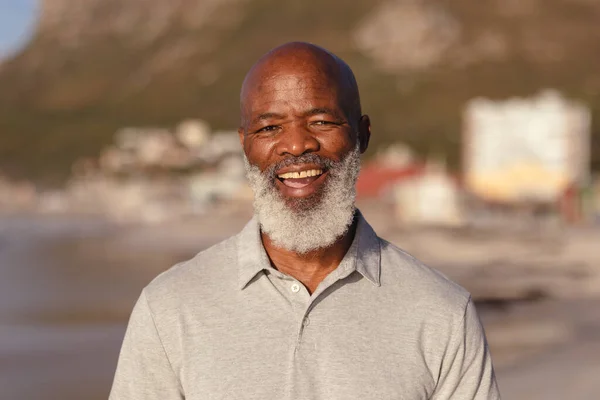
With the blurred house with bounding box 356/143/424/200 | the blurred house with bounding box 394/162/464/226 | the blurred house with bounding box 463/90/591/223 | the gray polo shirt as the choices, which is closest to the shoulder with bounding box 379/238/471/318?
the gray polo shirt

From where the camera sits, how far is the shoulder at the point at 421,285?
223cm

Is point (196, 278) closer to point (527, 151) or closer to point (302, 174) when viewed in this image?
point (302, 174)

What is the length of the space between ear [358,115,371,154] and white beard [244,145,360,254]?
0.06 m

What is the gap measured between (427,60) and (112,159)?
77.2 meters

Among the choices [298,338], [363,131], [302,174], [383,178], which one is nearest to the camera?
[298,338]

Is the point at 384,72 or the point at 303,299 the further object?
the point at 384,72

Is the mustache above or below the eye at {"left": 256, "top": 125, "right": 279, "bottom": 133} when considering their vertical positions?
below

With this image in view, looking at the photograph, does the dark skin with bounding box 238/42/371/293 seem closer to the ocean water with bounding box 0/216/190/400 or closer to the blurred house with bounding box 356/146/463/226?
the ocean water with bounding box 0/216/190/400

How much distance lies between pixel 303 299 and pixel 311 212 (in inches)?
11.1

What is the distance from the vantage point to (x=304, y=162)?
2326 mm

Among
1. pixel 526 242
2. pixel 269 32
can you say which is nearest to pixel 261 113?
pixel 526 242

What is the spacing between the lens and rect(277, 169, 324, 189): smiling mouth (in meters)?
2.36

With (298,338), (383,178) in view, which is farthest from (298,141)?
(383,178)

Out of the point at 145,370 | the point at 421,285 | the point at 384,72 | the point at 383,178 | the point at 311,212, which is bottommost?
the point at 145,370
